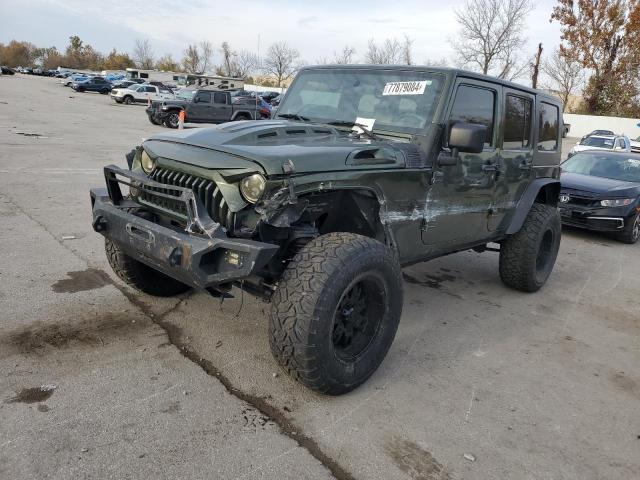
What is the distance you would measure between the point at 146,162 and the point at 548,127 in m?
4.13

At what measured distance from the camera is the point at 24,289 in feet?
14.0

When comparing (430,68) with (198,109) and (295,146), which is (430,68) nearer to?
(295,146)

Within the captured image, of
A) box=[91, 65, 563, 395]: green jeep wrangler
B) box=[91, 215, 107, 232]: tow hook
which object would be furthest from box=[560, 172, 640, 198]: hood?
box=[91, 215, 107, 232]: tow hook

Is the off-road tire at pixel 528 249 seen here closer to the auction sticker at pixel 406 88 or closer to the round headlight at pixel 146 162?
the auction sticker at pixel 406 88

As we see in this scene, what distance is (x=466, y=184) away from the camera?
13.8ft

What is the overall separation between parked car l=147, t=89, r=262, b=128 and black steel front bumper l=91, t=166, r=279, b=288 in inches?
765

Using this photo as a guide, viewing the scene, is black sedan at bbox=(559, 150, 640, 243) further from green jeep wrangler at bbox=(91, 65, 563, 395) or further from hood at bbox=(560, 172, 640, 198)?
green jeep wrangler at bbox=(91, 65, 563, 395)

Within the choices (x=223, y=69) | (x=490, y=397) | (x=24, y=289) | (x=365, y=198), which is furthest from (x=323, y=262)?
(x=223, y=69)

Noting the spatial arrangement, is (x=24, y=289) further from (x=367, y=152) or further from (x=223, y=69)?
(x=223, y=69)

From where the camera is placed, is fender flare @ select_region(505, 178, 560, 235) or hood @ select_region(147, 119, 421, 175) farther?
fender flare @ select_region(505, 178, 560, 235)

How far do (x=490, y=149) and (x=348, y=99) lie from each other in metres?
1.31

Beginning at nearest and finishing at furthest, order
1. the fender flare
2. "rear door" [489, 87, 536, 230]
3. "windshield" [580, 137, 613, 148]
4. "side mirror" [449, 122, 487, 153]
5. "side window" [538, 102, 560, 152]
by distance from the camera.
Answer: "side mirror" [449, 122, 487, 153], "rear door" [489, 87, 536, 230], the fender flare, "side window" [538, 102, 560, 152], "windshield" [580, 137, 613, 148]

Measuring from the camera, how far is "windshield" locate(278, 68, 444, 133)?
12.8 feet

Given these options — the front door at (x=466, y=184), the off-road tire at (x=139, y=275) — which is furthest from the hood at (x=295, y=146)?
the off-road tire at (x=139, y=275)
